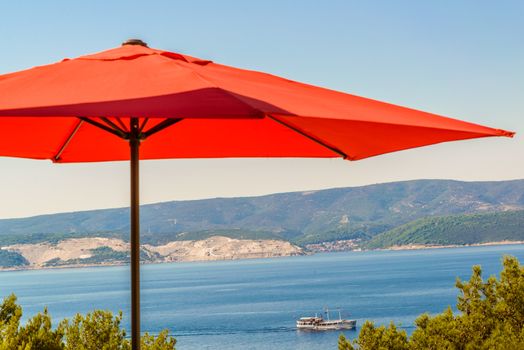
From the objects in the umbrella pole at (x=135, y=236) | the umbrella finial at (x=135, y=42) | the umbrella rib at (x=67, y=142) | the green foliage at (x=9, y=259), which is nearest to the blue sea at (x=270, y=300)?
the green foliage at (x=9, y=259)

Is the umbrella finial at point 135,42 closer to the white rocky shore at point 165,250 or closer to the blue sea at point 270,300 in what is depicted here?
the blue sea at point 270,300

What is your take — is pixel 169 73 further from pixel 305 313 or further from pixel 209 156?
pixel 305 313

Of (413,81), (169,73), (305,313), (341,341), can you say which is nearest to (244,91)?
(169,73)

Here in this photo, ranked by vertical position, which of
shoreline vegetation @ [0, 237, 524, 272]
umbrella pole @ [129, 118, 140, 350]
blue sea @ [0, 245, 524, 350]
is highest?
umbrella pole @ [129, 118, 140, 350]

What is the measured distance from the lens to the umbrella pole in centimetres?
277

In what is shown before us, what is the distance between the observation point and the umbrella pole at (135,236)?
277 cm

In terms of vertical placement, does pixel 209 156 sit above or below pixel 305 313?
above

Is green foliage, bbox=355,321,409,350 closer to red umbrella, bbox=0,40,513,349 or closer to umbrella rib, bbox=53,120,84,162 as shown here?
red umbrella, bbox=0,40,513,349

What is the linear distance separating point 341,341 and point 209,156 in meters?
6.54

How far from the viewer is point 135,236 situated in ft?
9.32

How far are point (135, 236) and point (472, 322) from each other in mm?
7357

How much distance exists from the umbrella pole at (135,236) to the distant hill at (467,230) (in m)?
154

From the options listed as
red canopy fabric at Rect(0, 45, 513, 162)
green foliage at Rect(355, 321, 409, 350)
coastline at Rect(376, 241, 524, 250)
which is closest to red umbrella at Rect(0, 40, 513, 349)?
red canopy fabric at Rect(0, 45, 513, 162)

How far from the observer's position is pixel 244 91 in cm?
190
